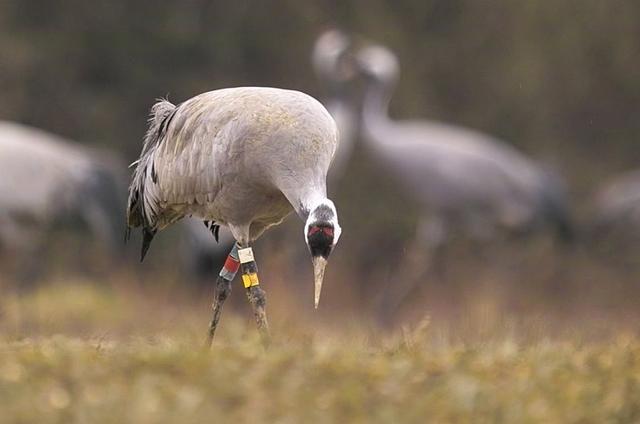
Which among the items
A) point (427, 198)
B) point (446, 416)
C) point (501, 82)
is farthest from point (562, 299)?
point (446, 416)

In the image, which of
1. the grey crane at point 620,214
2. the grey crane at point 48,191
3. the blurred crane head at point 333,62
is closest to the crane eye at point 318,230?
the grey crane at point 48,191

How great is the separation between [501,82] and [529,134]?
0.80 m

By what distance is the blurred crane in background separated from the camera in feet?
49.2

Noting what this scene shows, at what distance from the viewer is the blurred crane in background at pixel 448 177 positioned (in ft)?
49.2

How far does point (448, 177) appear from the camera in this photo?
49.2 ft

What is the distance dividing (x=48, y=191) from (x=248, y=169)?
8.32 meters

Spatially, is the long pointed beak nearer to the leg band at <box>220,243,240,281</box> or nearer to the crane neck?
the leg band at <box>220,243,240,281</box>

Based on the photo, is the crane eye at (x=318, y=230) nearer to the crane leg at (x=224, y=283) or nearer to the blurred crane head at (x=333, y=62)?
the crane leg at (x=224, y=283)

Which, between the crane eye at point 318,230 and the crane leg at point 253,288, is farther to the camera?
the crane leg at point 253,288

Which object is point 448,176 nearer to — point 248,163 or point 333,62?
point 333,62

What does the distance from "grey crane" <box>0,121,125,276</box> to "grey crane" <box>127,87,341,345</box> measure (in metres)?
7.15

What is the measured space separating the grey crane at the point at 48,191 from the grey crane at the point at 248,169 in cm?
715

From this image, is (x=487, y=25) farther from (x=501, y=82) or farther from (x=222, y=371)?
(x=222, y=371)

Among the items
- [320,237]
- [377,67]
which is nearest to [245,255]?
[320,237]
